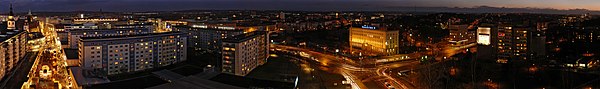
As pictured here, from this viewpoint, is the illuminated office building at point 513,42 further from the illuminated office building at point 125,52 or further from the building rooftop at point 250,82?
the illuminated office building at point 125,52

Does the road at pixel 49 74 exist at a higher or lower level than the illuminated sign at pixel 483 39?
lower

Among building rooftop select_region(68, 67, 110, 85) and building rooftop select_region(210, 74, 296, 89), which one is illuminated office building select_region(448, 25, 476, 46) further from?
building rooftop select_region(68, 67, 110, 85)

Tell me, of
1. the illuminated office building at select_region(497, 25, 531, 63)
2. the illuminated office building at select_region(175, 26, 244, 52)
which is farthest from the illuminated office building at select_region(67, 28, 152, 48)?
the illuminated office building at select_region(497, 25, 531, 63)

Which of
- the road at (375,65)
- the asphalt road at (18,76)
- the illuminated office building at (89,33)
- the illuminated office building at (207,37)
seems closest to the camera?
the road at (375,65)

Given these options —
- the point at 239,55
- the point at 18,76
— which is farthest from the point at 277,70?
the point at 18,76

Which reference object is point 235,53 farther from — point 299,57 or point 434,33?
point 434,33

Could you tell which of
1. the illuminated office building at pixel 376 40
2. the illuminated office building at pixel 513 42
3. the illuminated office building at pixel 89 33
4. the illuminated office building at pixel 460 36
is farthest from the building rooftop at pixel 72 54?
the illuminated office building at pixel 460 36
